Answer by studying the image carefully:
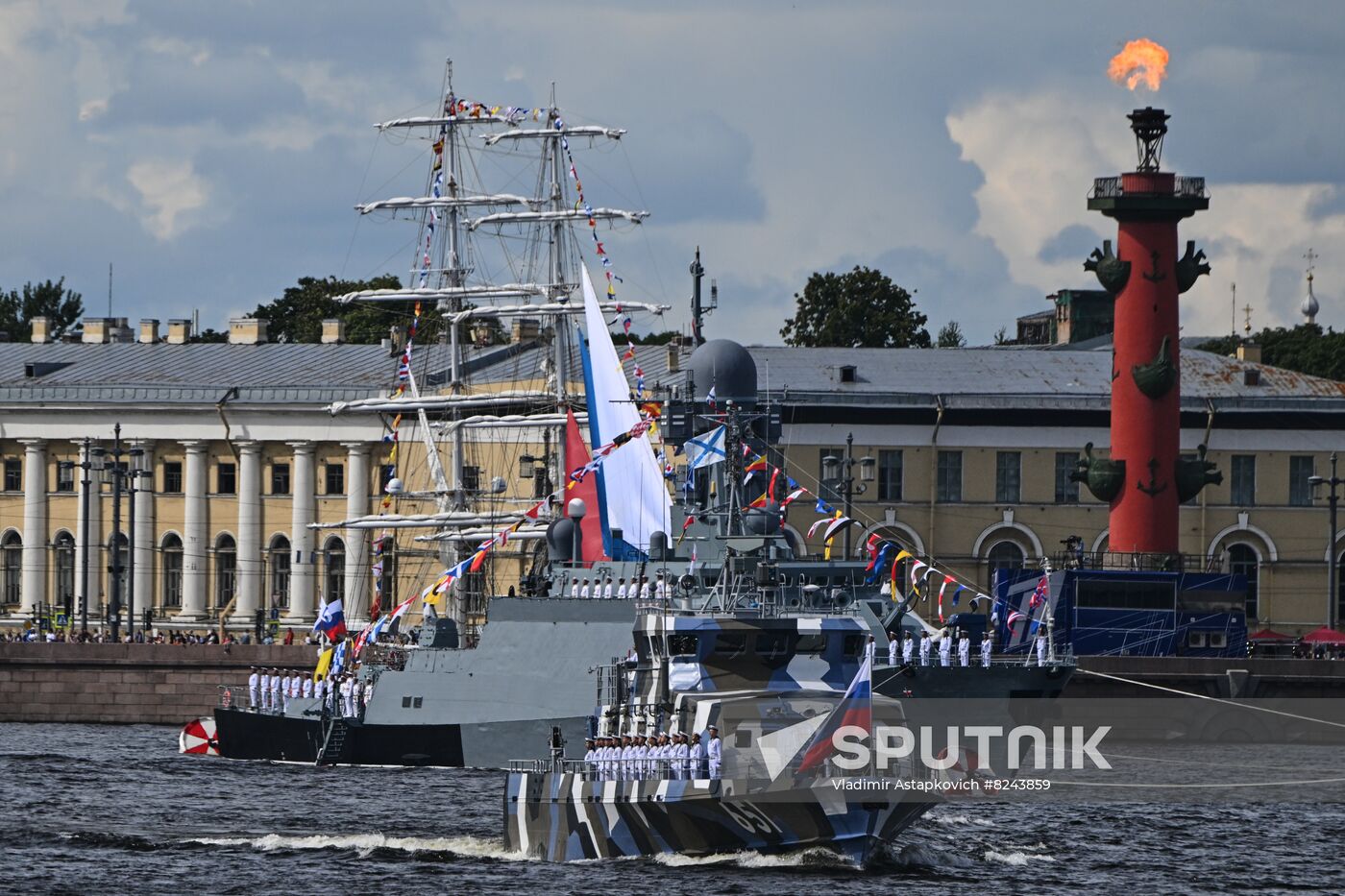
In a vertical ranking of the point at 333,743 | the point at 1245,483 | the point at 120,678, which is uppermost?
the point at 1245,483

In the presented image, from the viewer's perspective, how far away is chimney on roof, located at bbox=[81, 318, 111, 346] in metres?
114

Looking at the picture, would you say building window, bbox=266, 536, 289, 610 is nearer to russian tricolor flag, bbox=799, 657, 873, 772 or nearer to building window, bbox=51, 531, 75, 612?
building window, bbox=51, 531, 75, 612

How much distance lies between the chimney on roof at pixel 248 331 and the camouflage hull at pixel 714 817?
68.4 meters

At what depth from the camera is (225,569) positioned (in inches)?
4092

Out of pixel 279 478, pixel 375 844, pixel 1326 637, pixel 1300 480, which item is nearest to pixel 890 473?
pixel 1300 480

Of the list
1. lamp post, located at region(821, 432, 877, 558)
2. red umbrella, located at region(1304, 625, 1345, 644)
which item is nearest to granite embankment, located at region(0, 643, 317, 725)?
lamp post, located at region(821, 432, 877, 558)

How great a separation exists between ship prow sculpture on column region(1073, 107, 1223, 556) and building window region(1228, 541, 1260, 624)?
9525 millimetres

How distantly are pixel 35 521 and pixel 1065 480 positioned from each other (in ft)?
123

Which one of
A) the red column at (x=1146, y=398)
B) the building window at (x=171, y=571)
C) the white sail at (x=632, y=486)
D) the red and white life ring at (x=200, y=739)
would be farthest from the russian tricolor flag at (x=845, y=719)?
the building window at (x=171, y=571)

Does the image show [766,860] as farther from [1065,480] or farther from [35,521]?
[35,521]

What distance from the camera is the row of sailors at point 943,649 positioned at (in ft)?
208

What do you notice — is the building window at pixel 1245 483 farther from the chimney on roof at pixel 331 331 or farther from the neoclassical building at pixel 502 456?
the chimney on roof at pixel 331 331

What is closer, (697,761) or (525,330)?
(697,761)

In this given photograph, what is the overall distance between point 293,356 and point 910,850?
6534 centimetres
